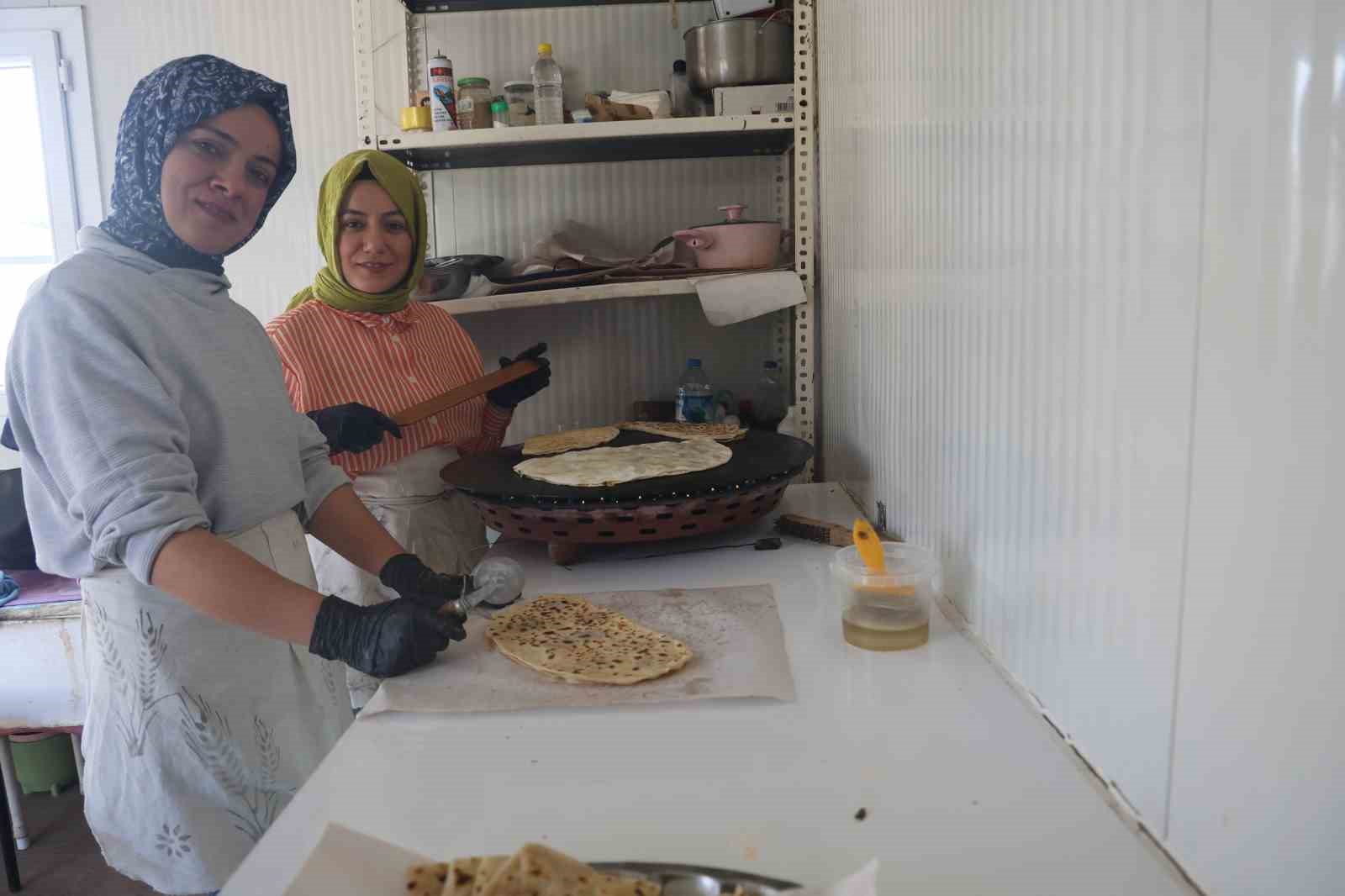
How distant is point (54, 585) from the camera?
8.81ft

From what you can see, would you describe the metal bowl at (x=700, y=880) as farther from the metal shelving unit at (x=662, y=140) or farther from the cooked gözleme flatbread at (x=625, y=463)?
the metal shelving unit at (x=662, y=140)

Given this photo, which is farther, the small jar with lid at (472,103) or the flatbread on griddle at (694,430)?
the small jar with lid at (472,103)

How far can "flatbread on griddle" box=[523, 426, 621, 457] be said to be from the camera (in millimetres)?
1745

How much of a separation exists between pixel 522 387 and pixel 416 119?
741mm

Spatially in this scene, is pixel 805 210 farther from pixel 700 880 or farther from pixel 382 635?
pixel 700 880

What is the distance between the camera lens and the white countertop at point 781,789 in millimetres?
650

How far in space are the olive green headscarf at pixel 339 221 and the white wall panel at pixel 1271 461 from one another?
1.69 metres

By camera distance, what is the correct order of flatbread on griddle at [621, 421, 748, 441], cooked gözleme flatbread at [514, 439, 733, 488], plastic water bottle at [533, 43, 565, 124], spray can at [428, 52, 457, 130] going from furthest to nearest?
plastic water bottle at [533, 43, 565, 124]
spray can at [428, 52, 457, 130]
flatbread on griddle at [621, 421, 748, 441]
cooked gözleme flatbread at [514, 439, 733, 488]

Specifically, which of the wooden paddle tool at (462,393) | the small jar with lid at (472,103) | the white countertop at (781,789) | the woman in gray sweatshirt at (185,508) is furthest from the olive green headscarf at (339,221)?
the white countertop at (781,789)

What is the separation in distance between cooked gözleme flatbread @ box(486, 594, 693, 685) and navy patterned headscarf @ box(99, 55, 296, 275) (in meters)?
0.66

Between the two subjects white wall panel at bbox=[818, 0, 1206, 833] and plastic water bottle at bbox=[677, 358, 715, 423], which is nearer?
white wall panel at bbox=[818, 0, 1206, 833]

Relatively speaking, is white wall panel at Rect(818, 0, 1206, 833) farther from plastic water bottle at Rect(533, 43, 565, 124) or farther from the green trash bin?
the green trash bin

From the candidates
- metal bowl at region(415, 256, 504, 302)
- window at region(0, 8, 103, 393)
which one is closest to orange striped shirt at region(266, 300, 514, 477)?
metal bowl at region(415, 256, 504, 302)

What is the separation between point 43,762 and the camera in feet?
8.65
